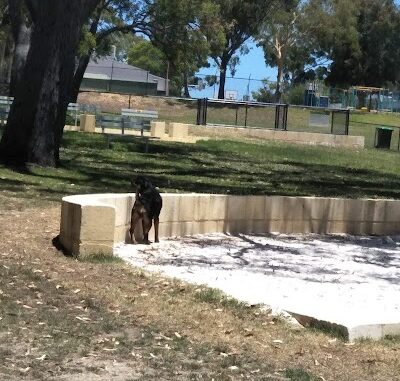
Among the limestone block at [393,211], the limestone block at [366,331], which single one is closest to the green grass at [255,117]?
the limestone block at [393,211]

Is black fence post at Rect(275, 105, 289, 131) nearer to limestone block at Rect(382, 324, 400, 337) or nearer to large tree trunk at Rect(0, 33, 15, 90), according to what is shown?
large tree trunk at Rect(0, 33, 15, 90)

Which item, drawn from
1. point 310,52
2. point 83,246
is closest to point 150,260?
point 83,246

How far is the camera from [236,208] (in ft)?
40.2

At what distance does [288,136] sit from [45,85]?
18.2 meters

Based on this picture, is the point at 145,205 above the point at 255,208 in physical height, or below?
above

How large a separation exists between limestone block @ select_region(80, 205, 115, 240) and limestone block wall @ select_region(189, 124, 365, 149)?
24003 mm

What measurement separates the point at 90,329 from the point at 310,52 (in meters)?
76.8

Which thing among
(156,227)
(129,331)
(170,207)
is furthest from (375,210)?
(129,331)

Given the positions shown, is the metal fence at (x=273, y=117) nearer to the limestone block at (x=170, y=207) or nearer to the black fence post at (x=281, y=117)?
the black fence post at (x=281, y=117)

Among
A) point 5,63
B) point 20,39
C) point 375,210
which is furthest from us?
point 5,63

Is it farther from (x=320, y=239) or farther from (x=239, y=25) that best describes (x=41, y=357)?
(x=239, y=25)

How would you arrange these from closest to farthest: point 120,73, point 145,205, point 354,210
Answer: point 145,205
point 354,210
point 120,73

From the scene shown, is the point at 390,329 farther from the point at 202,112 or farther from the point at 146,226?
the point at 202,112

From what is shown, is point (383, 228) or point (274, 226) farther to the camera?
point (383, 228)
